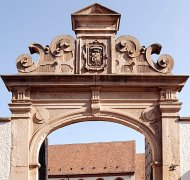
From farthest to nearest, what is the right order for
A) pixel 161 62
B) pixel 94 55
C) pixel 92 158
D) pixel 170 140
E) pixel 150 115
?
pixel 92 158
pixel 94 55
pixel 161 62
pixel 150 115
pixel 170 140

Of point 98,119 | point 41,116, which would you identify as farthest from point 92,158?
point 41,116

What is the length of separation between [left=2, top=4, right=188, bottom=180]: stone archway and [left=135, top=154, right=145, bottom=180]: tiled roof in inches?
1103

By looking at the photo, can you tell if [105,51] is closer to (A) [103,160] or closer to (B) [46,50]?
(B) [46,50]

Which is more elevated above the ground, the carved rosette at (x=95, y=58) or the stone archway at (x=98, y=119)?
the carved rosette at (x=95, y=58)

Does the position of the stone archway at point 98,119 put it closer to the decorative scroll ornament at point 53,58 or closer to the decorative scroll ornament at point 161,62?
the decorative scroll ornament at point 53,58

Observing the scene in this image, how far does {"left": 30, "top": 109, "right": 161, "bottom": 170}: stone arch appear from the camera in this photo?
14203 mm

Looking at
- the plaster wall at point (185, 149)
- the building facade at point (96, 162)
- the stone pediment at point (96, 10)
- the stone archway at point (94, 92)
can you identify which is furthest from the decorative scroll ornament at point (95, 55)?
the building facade at point (96, 162)

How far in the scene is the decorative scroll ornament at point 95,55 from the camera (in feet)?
47.7

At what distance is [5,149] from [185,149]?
427 cm

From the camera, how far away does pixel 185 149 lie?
14148 mm

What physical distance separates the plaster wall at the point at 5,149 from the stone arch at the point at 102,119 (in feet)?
1.87

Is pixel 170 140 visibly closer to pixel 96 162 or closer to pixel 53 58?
Answer: pixel 53 58

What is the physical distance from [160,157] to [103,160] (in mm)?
26672

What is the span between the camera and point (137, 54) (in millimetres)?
14664
